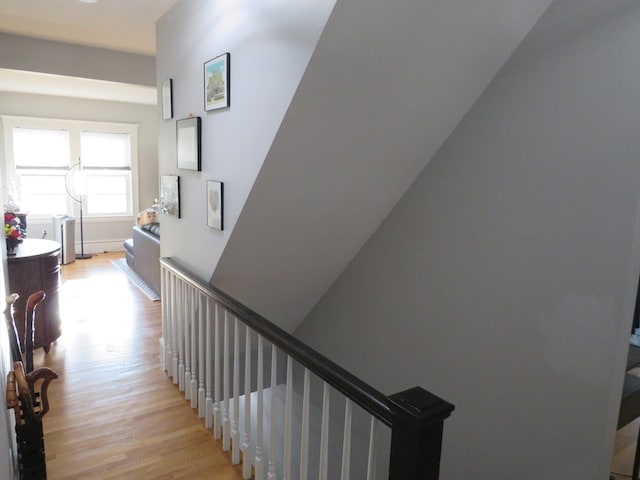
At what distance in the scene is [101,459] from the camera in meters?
2.33

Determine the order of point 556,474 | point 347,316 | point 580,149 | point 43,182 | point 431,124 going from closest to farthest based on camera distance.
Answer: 1. point 580,149
2. point 556,474
3. point 431,124
4. point 347,316
5. point 43,182

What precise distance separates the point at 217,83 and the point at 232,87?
169 mm

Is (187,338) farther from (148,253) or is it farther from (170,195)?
(148,253)

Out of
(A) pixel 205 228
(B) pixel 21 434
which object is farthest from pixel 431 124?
(B) pixel 21 434

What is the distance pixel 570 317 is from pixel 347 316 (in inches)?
63.4

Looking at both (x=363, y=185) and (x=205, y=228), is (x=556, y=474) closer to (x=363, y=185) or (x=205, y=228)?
(x=363, y=185)

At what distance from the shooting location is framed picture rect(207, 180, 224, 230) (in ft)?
7.63

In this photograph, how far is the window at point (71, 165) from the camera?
6773mm

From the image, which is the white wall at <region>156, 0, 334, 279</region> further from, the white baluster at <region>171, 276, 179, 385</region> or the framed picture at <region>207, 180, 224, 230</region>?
the white baluster at <region>171, 276, 179, 385</region>

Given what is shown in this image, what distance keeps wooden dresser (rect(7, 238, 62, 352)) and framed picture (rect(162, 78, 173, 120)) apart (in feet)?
4.93

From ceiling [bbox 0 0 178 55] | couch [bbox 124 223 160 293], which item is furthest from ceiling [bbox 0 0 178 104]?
couch [bbox 124 223 160 293]

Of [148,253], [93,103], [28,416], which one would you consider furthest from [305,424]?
[93,103]

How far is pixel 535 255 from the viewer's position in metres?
1.99

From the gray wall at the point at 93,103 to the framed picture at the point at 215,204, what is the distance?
236 cm
